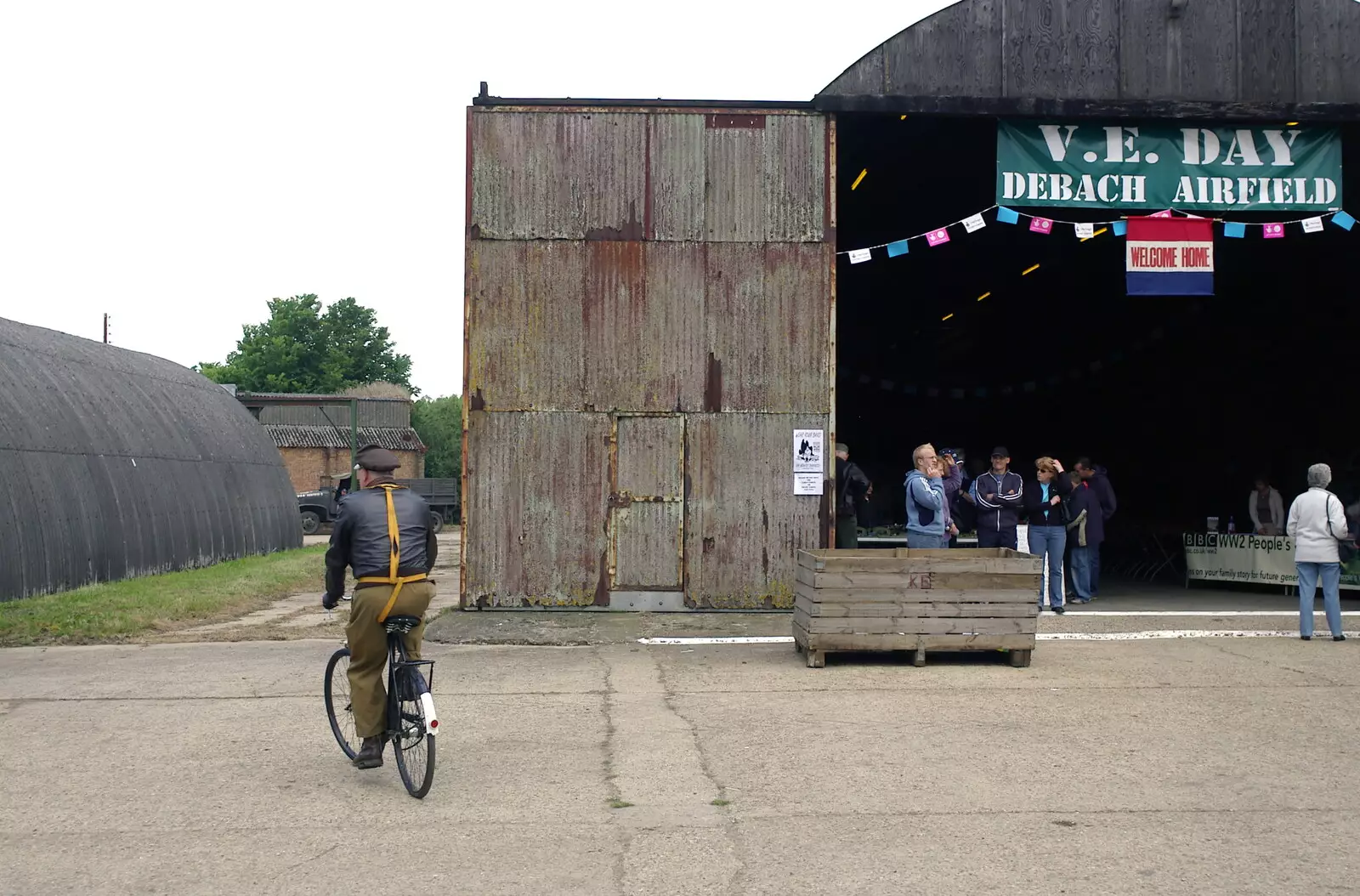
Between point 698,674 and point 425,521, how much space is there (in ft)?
13.8

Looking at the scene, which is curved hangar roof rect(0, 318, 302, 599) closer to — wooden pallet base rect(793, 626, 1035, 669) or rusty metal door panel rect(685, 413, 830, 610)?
rusty metal door panel rect(685, 413, 830, 610)


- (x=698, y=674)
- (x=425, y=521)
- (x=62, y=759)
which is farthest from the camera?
(x=698, y=674)

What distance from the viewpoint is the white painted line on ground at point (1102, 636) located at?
13078 millimetres

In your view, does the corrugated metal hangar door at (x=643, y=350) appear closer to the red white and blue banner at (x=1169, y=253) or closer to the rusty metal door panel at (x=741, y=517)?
the rusty metal door panel at (x=741, y=517)

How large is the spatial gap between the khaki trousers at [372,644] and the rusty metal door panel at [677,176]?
345 inches

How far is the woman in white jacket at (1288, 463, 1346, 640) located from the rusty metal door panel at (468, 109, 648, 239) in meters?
7.73

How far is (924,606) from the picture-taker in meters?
11.1

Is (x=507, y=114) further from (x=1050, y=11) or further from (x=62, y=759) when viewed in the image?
(x=62, y=759)

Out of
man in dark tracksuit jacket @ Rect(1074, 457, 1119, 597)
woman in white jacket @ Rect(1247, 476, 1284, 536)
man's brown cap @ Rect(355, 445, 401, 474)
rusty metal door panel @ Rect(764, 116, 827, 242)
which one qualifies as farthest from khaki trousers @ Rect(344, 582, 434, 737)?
woman in white jacket @ Rect(1247, 476, 1284, 536)

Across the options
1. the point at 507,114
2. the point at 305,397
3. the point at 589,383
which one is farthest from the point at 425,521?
the point at 305,397

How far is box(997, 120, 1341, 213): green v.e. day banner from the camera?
15844 mm

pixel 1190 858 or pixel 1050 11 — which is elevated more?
pixel 1050 11

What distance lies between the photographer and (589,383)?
15.2 metres

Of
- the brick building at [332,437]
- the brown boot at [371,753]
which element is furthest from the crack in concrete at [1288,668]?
the brick building at [332,437]
